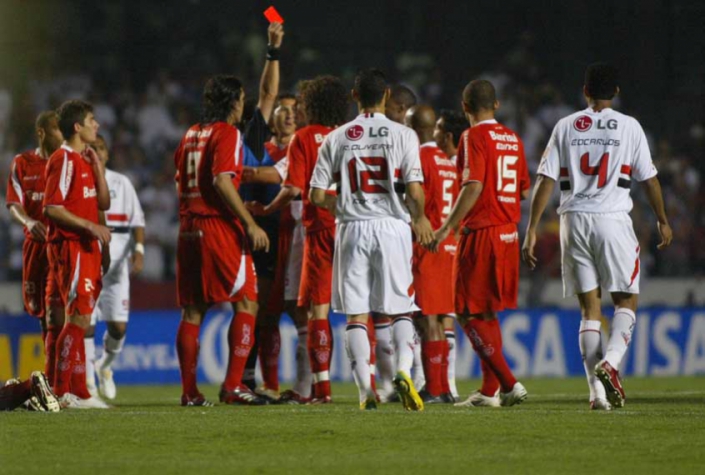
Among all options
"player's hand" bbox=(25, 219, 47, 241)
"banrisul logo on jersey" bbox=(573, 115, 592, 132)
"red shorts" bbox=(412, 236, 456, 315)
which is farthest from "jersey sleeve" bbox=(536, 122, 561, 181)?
"player's hand" bbox=(25, 219, 47, 241)

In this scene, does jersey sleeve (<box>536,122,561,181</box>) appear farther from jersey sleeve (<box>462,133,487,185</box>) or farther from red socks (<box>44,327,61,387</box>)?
red socks (<box>44,327,61,387</box>)

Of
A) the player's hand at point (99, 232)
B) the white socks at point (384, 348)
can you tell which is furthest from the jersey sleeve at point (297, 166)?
the player's hand at point (99, 232)

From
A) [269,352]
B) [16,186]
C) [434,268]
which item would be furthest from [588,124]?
[16,186]

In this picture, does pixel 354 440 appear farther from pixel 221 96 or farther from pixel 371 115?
pixel 221 96

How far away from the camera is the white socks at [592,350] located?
28.1 feet

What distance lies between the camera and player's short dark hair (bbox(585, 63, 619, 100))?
8703 mm

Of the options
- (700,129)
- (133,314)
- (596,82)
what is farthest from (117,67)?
(596,82)

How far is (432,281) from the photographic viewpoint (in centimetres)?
1035

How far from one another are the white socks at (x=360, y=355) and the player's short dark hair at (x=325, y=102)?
2026 mm

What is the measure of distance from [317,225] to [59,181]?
198 cm

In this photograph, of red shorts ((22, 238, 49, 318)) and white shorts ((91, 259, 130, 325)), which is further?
white shorts ((91, 259, 130, 325))

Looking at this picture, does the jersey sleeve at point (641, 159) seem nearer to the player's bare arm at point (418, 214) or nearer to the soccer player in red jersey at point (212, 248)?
the player's bare arm at point (418, 214)

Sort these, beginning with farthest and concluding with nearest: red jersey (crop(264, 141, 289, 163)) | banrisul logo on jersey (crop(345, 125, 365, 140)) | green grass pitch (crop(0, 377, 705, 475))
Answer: red jersey (crop(264, 141, 289, 163))
banrisul logo on jersey (crop(345, 125, 365, 140))
green grass pitch (crop(0, 377, 705, 475))

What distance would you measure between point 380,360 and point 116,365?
676 centimetres
